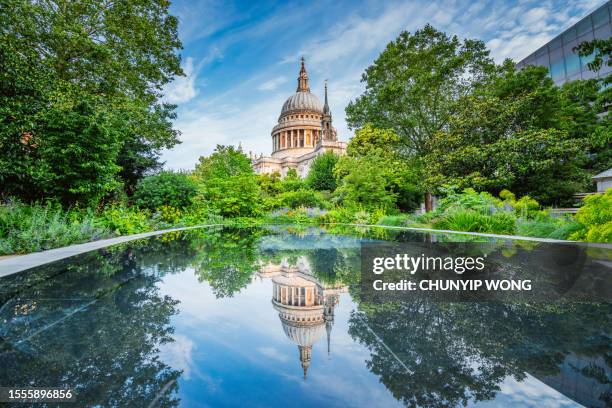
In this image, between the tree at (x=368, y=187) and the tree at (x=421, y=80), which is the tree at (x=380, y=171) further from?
the tree at (x=421, y=80)

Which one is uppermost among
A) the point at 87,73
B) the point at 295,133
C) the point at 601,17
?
the point at 295,133

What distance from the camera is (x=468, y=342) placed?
189 cm

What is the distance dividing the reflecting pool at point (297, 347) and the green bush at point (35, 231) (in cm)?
399

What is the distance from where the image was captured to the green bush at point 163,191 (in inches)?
620

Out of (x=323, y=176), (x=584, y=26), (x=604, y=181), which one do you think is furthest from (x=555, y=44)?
(x=323, y=176)

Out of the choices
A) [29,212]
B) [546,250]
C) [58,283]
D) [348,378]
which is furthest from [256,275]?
[29,212]

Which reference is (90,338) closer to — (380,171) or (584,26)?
(380,171)

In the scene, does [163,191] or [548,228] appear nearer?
[548,228]

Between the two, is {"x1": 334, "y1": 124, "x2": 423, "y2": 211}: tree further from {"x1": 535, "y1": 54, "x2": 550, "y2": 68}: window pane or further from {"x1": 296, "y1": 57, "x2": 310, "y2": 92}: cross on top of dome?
{"x1": 296, "y1": 57, "x2": 310, "y2": 92}: cross on top of dome

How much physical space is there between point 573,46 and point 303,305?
44.5 m

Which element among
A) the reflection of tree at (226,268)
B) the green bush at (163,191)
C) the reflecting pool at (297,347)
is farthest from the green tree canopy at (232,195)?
the reflecting pool at (297,347)

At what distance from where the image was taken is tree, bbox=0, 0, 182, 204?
778cm

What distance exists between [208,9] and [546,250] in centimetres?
1523

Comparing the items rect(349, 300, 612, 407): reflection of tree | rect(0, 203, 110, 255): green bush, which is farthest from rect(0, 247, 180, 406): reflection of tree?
rect(0, 203, 110, 255): green bush
